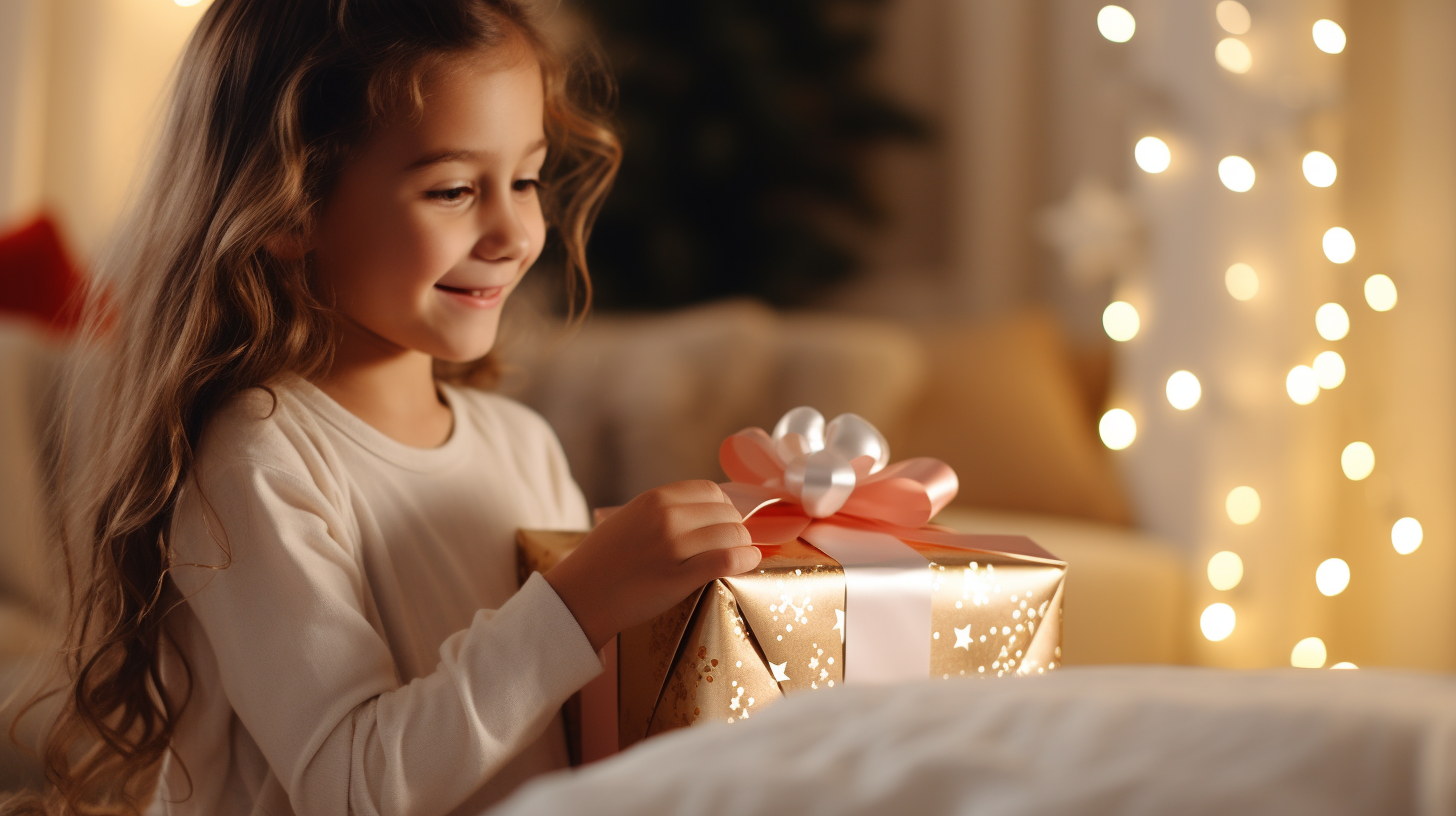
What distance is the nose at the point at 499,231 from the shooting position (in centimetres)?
74

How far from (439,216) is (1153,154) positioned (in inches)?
47.3

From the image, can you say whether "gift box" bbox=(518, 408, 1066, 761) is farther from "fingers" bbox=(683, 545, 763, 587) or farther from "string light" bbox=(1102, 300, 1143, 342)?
"string light" bbox=(1102, 300, 1143, 342)

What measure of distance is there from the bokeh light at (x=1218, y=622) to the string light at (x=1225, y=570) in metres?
0.03

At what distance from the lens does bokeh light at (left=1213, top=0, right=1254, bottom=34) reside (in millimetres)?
1504

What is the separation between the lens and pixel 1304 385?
1.46 meters

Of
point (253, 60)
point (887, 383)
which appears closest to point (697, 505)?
point (253, 60)

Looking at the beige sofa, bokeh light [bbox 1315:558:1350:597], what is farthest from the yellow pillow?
bokeh light [bbox 1315:558:1350:597]

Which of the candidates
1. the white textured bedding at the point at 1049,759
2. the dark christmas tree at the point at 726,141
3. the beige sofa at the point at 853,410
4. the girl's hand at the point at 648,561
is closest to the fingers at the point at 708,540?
the girl's hand at the point at 648,561

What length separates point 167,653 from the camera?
72 centimetres

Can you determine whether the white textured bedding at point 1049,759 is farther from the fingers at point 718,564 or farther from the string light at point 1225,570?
the string light at point 1225,570

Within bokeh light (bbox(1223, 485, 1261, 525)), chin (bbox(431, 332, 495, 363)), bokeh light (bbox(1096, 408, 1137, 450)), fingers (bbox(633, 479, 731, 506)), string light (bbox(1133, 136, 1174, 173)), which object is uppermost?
string light (bbox(1133, 136, 1174, 173))

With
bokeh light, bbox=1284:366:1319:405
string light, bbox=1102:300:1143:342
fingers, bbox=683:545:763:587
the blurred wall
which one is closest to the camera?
fingers, bbox=683:545:763:587

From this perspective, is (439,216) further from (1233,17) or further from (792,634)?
(1233,17)

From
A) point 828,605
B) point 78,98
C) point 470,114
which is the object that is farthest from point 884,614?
point 78,98
